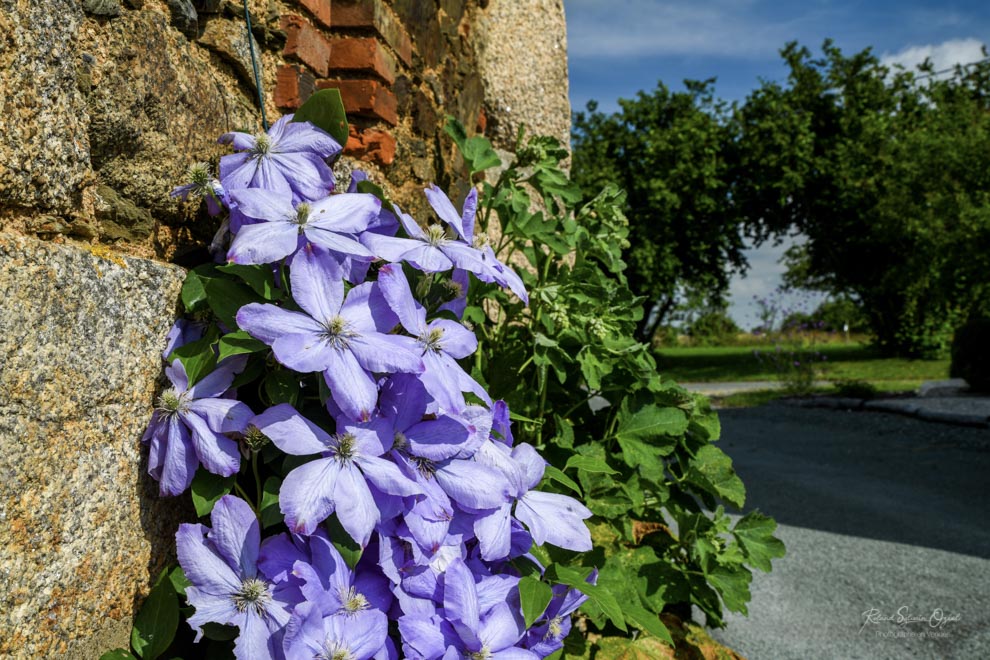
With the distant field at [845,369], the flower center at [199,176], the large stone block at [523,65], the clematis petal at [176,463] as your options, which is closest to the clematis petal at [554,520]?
the clematis petal at [176,463]

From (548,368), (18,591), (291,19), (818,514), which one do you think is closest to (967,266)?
(818,514)

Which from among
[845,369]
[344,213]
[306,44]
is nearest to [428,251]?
[344,213]

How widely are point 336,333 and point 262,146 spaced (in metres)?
0.39

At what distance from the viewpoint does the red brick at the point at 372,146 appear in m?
1.81

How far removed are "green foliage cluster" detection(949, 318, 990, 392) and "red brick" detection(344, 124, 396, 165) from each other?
11.0 meters

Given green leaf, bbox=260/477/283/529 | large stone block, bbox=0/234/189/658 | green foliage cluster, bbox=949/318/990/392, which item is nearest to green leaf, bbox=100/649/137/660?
large stone block, bbox=0/234/189/658

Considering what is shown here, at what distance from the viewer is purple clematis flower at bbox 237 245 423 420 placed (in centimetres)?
98

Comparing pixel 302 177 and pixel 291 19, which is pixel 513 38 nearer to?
pixel 291 19

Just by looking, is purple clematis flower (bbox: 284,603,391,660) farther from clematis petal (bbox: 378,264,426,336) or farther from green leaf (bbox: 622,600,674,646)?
green leaf (bbox: 622,600,674,646)

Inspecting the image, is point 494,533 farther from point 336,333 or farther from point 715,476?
point 715,476

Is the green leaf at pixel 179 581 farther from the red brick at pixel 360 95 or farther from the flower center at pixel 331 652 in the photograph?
the red brick at pixel 360 95

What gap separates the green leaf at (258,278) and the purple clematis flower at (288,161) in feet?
0.53

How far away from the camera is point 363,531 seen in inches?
38.0

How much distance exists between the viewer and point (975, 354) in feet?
34.8
